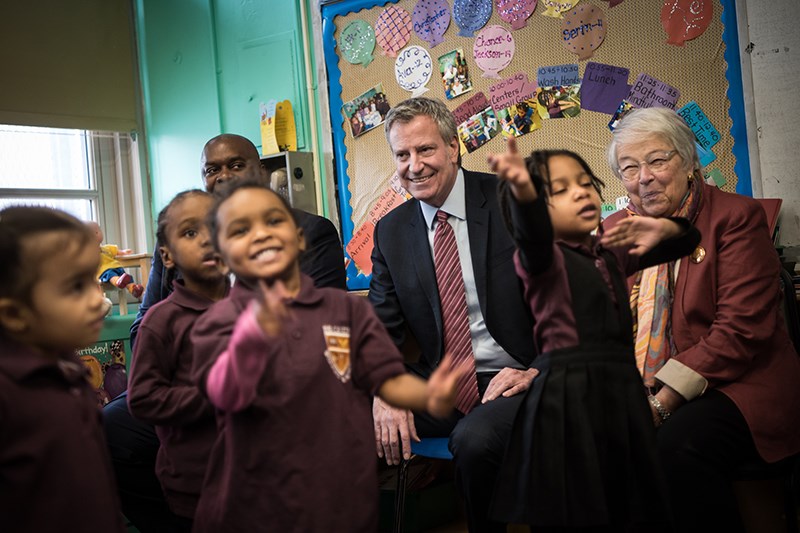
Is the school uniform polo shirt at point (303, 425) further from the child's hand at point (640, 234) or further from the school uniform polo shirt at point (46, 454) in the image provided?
the child's hand at point (640, 234)

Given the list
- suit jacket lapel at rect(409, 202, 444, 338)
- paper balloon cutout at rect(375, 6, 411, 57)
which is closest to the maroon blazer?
suit jacket lapel at rect(409, 202, 444, 338)

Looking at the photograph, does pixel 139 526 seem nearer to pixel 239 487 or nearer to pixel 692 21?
pixel 239 487

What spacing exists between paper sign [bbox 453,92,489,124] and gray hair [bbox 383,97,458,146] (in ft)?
3.51

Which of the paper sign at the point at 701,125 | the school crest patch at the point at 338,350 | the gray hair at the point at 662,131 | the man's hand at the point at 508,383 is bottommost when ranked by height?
the man's hand at the point at 508,383

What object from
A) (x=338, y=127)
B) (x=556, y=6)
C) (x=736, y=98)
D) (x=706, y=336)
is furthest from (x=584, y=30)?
(x=706, y=336)

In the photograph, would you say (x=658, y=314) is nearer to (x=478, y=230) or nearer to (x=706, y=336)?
(x=706, y=336)

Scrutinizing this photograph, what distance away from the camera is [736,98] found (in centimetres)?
304

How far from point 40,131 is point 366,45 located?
7.15 feet

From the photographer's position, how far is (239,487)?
1.39m

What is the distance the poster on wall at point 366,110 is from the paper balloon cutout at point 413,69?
Answer: 131mm

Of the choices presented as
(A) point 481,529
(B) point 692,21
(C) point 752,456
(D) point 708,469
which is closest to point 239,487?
(A) point 481,529

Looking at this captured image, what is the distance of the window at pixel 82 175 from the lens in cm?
466

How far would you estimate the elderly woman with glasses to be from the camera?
1.99 metres

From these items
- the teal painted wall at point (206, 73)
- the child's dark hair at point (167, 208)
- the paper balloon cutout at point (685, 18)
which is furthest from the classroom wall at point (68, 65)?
the paper balloon cutout at point (685, 18)
